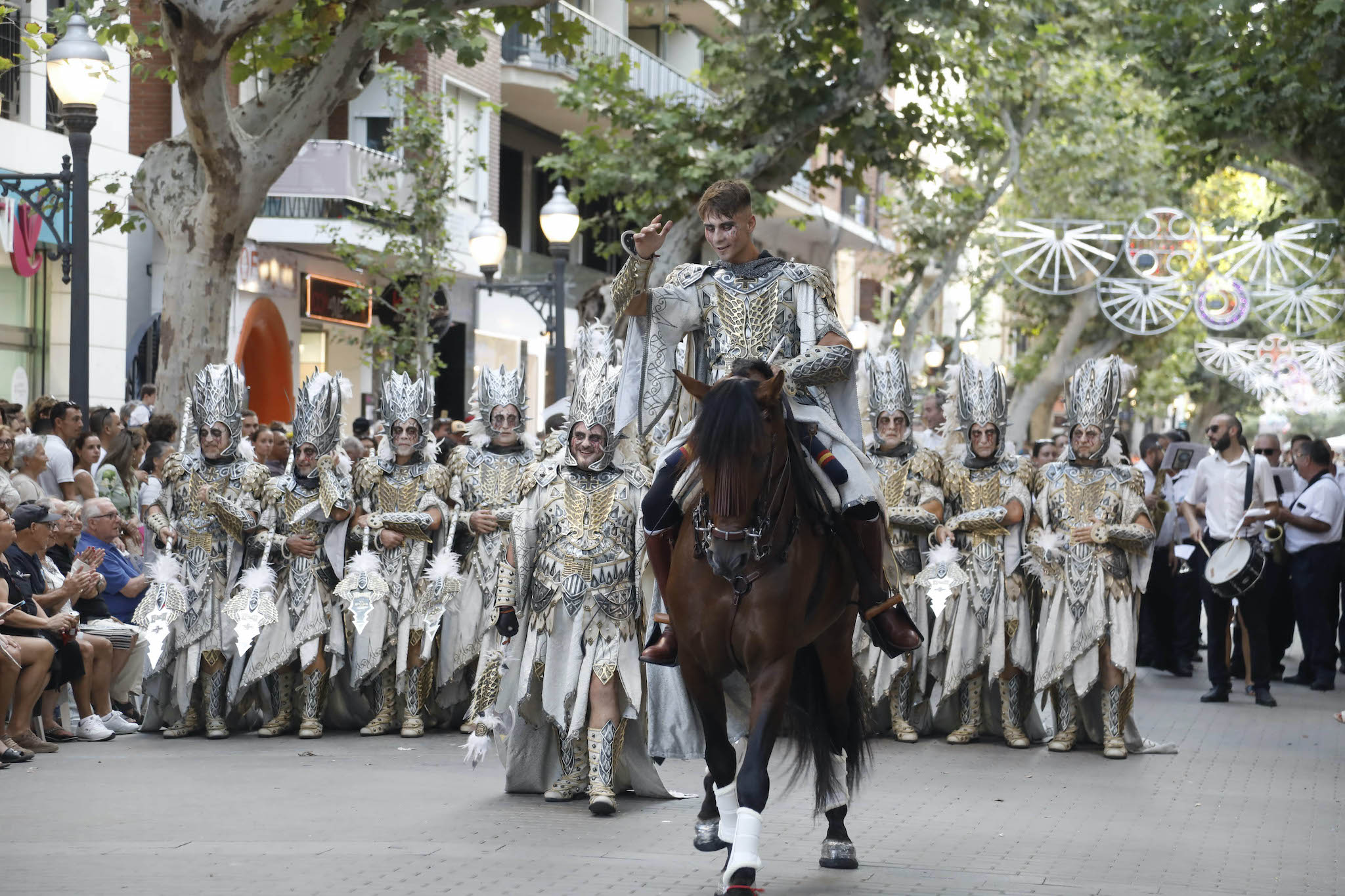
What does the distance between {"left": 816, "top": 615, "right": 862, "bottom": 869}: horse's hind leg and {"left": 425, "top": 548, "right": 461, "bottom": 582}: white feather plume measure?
4788 mm

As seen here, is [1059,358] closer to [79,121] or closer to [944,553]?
[944,553]

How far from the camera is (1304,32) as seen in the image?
16750 mm

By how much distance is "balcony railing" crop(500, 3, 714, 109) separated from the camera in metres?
30.6

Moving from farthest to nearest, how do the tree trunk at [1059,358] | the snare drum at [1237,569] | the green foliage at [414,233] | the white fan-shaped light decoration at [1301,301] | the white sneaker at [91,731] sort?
1. the tree trunk at [1059,358]
2. the white fan-shaped light decoration at [1301,301]
3. the green foliage at [414,233]
4. the snare drum at [1237,569]
5. the white sneaker at [91,731]

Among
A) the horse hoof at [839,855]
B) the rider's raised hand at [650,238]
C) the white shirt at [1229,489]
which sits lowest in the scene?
the horse hoof at [839,855]

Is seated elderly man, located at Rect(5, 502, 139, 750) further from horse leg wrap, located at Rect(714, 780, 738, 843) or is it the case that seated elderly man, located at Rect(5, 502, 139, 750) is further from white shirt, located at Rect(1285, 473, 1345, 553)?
white shirt, located at Rect(1285, 473, 1345, 553)

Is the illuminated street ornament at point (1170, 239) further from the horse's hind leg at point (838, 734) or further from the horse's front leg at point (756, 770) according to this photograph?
the horse's front leg at point (756, 770)

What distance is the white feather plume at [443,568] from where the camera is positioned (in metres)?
12.3

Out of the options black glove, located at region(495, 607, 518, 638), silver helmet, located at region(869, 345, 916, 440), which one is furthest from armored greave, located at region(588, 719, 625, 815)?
silver helmet, located at region(869, 345, 916, 440)

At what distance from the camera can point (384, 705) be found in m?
12.5

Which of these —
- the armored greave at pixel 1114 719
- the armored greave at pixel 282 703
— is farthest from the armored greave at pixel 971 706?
the armored greave at pixel 282 703

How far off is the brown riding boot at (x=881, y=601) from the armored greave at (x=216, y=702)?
570 cm

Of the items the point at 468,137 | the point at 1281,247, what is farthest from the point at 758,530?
the point at 468,137

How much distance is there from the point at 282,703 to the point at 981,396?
16.7ft
